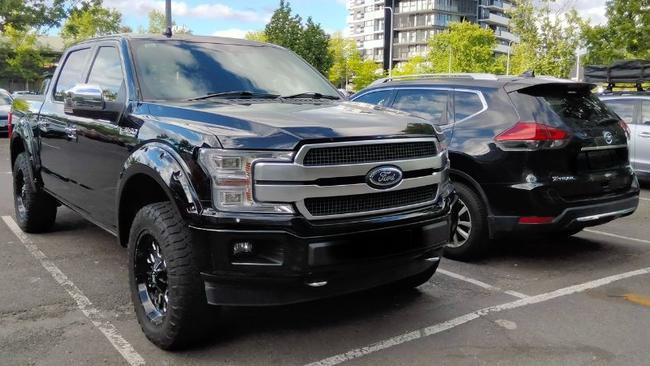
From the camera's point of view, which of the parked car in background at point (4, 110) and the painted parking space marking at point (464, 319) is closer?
the painted parking space marking at point (464, 319)

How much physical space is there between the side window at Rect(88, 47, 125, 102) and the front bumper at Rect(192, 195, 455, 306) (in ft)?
5.67

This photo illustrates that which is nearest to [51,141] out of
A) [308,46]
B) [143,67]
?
[143,67]

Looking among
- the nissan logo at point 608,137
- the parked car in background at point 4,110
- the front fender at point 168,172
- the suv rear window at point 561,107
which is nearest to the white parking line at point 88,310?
the front fender at point 168,172

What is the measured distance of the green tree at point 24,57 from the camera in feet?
170

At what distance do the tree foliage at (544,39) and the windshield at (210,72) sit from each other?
1379 inches

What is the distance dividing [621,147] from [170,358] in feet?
14.9

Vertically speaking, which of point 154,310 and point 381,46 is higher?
point 381,46

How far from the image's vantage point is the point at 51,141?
5.78 meters

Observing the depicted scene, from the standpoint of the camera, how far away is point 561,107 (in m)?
5.60

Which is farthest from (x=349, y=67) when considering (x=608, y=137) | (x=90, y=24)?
(x=608, y=137)

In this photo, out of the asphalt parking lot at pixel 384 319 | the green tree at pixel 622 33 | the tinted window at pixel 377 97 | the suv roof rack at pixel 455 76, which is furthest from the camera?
the green tree at pixel 622 33

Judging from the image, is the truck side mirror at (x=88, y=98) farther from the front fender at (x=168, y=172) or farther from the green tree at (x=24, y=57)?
the green tree at (x=24, y=57)

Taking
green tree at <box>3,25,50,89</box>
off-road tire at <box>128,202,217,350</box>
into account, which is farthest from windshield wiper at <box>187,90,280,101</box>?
green tree at <box>3,25,50,89</box>

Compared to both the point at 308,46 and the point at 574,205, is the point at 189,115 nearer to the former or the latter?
the point at 574,205
